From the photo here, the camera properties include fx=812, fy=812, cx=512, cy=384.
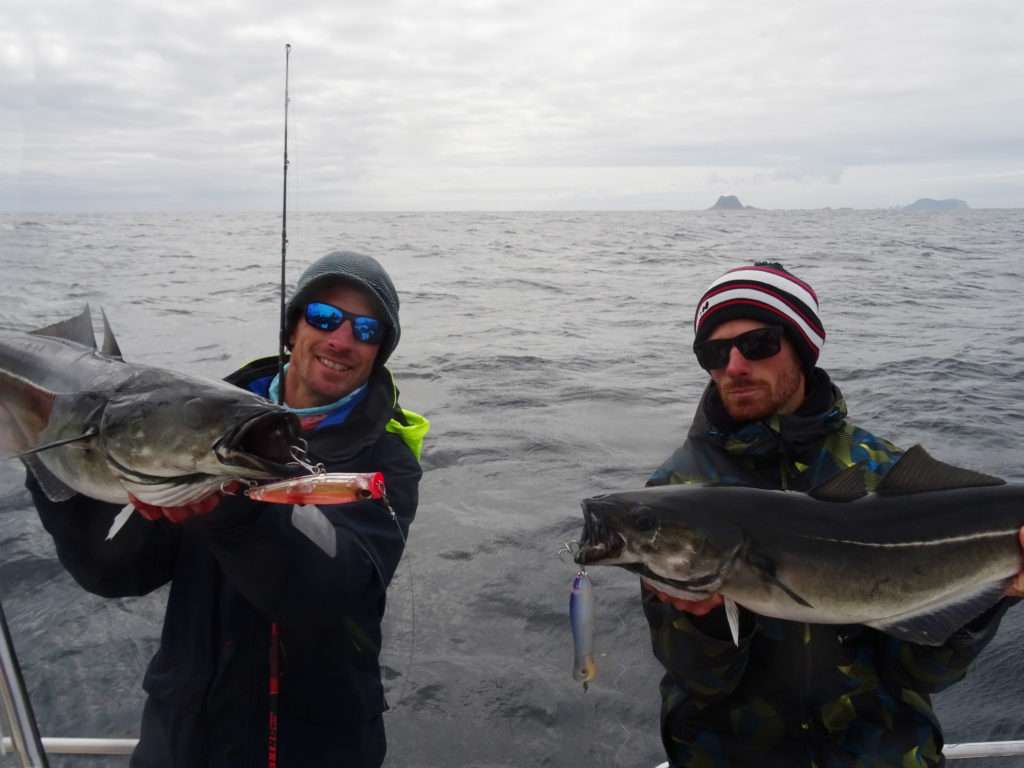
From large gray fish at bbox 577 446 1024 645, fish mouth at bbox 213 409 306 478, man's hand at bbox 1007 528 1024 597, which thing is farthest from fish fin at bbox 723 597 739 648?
fish mouth at bbox 213 409 306 478

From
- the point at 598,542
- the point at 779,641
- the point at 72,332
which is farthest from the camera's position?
the point at 779,641

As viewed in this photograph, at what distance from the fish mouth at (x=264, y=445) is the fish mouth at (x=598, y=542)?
1.07 metres

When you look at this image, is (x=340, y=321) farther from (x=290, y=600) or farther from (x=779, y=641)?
(x=779, y=641)

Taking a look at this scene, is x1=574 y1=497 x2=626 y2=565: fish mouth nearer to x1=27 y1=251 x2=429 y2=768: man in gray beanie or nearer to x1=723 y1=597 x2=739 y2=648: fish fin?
x1=723 y1=597 x2=739 y2=648: fish fin

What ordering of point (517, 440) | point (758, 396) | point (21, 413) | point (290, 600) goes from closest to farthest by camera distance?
point (290, 600) < point (21, 413) < point (758, 396) < point (517, 440)

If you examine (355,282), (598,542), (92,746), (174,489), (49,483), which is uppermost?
(355,282)

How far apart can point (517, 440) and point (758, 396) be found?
262 inches

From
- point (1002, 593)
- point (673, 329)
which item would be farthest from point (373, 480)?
point (673, 329)

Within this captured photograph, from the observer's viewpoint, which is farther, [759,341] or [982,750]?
[982,750]

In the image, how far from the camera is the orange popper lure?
1.85 meters

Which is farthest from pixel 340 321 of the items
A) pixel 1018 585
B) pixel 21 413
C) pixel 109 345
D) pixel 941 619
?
pixel 1018 585

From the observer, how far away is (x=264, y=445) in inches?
82.2

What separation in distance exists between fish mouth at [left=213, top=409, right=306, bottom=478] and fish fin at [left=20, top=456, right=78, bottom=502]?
77cm

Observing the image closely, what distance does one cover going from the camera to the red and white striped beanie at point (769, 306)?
341 cm
